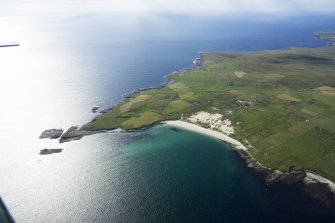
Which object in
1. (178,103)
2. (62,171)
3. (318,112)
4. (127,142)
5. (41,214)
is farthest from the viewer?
(178,103)

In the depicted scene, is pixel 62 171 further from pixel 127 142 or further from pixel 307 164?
pixel 307 164

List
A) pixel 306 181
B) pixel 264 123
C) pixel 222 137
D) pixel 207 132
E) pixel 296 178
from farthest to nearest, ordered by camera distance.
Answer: pixel 264 123 < pixel 207 132 < pixel 222 137 < pixel 296 178 < pixel 306 181

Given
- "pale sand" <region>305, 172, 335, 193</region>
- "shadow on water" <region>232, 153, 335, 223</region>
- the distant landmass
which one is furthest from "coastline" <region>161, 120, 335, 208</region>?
"shadow on water" <region>232, 153, 335, 223</region>

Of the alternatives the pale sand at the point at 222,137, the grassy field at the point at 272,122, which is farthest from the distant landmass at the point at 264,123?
the pale sand at the point at 222,137

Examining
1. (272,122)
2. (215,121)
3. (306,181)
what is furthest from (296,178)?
(215,121)

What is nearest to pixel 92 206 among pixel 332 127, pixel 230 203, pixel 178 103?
pixel 230 203

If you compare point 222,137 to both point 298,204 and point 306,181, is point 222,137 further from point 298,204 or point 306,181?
point 298,204

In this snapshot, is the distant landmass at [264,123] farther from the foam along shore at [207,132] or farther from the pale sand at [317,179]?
the foam along shore at [207,132]

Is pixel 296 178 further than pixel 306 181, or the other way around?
pixel 296 178
